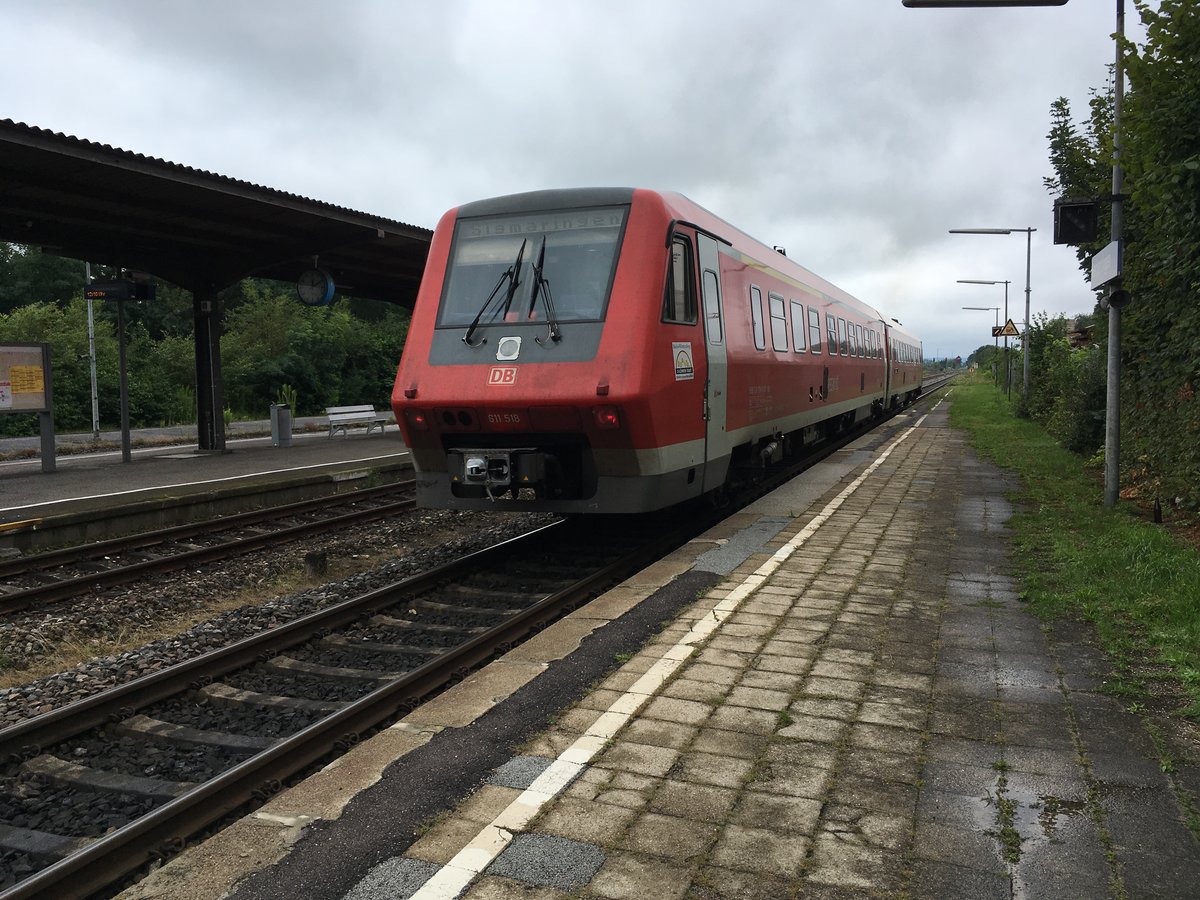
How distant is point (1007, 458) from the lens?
15.9 metres

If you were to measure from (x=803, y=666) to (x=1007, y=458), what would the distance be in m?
12.7

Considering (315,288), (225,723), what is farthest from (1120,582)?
(315,288)

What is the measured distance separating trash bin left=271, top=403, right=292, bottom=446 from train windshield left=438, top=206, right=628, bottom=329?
42.9ft

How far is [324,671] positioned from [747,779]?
10.1 feet

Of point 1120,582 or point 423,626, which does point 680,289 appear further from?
point 1120,582

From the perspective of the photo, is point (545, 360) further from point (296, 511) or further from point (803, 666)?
point (296, 511)

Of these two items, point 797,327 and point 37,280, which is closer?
point 797,327

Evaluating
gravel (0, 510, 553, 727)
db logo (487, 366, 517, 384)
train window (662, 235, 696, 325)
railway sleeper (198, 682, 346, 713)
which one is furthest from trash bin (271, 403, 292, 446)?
railway sleeper (198, 682, 346, 713)

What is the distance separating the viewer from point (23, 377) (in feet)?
45.5

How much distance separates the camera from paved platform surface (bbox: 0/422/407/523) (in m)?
11.4

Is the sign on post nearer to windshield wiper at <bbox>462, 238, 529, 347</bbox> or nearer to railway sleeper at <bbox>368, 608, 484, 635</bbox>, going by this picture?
windshield wiper at <bbox>462, 238, 529, 347</bbox>

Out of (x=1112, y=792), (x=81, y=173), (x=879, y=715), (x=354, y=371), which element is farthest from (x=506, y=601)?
(x=354, y=371)

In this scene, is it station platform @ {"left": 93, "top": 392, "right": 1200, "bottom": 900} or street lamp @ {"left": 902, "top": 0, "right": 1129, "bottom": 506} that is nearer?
station platform @ {"left": 93, "top": 392, "right": 1200, "bottom": 900}

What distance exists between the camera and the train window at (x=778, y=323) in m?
11.5
